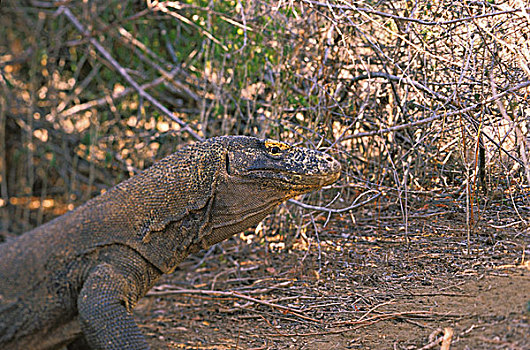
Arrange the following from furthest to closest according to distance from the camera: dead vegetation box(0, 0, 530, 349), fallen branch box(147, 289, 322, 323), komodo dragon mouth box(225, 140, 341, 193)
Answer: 1. fallen branch box(147, 289, 322, 323)
2. komodo dragon mouth box(225, 140, 341, 193)
3. dead vegetation box(0, 0, 530, 349)

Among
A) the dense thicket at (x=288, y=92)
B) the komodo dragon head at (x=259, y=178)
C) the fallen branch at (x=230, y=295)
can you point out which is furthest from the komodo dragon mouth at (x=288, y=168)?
the fallen branch at (x=230, y=295)

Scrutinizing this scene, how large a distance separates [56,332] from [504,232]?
7.56 feet

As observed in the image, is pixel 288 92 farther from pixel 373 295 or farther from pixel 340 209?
pixel 373 295

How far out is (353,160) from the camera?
3.69m

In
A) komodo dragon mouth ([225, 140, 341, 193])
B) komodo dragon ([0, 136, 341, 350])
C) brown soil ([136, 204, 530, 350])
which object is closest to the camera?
brown soil ([136, 204, 530, 350])

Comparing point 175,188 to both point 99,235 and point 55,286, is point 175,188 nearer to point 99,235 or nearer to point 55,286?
point 99,235

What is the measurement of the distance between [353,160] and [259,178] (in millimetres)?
1050

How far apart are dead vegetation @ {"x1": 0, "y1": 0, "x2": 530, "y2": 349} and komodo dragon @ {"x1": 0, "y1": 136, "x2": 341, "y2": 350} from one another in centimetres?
61

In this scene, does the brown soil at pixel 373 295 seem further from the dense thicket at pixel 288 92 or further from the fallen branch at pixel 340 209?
the dense thicket at pixel 288 92

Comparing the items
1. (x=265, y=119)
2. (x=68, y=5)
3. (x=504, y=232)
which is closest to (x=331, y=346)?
(x=504, y=232)

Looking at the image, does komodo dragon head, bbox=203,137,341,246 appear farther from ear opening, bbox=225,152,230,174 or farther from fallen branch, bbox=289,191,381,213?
fallen branch, bbox=289,191,381,213

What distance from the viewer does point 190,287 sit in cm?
436

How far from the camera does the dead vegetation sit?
Result: 2510 millimetres

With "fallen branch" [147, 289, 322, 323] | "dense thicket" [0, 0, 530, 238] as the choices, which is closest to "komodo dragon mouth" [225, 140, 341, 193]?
"dense thicket" [0, 0, 530, 238]
